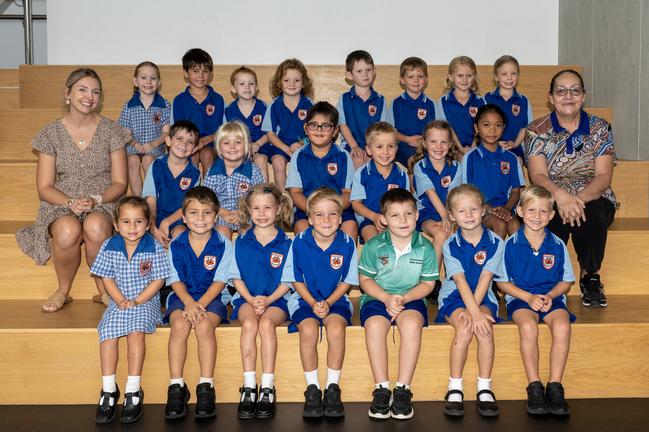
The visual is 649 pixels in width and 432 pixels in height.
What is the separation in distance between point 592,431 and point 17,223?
290cm

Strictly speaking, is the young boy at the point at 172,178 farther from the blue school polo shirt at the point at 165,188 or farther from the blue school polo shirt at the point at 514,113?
the blue school polo shirt at the point at 514,113

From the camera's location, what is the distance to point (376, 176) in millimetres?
3943

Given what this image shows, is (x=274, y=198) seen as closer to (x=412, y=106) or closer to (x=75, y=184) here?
(x=75, y=184)

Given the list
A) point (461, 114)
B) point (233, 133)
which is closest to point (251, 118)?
point (233, 133)

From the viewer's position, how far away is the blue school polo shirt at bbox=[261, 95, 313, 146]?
4605 millimetres

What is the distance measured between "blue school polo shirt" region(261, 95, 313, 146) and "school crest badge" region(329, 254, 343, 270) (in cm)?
141

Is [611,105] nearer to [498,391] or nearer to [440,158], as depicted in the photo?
[440,158]

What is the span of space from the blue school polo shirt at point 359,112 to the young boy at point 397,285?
1379mm

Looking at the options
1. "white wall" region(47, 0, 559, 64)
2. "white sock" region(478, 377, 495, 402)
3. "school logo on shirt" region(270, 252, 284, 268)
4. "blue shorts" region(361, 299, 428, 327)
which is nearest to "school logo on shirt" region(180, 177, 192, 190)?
"school logo on shirt" region(270, 252, 284, 268)

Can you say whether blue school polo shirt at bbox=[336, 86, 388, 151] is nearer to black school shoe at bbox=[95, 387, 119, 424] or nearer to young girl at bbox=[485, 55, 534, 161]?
young girl at bbox=[485, 55, 534, 161]

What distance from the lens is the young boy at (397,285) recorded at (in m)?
3.13

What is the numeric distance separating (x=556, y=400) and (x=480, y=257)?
638mm

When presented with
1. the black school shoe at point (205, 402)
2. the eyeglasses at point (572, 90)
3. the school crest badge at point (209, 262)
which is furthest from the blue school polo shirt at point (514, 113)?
the black school shoe at point (205, 402)

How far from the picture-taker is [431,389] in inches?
128
